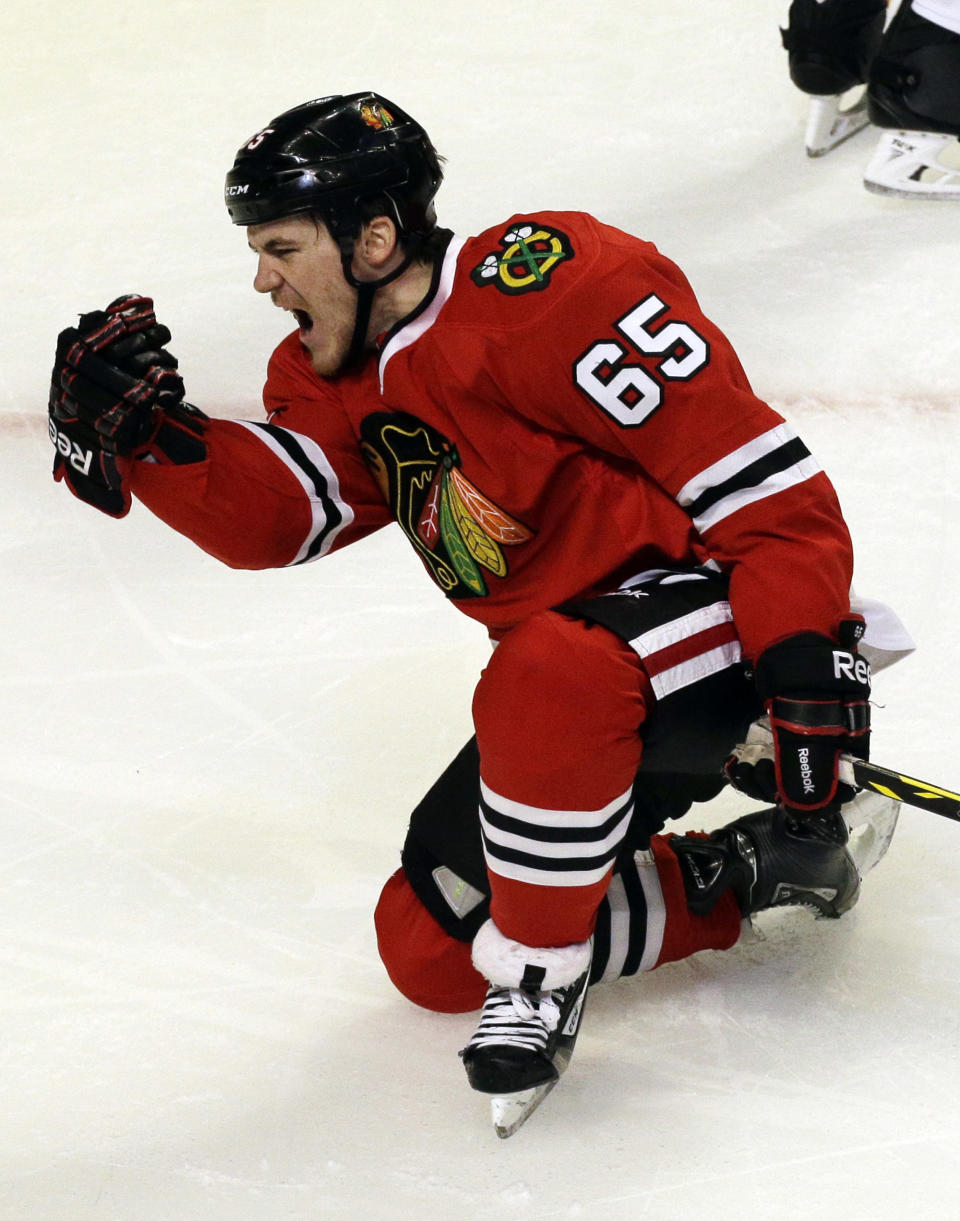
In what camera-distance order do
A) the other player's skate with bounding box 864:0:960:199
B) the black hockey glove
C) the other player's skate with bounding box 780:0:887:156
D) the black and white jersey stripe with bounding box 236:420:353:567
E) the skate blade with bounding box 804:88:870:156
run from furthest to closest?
the skate blade with bounding box 804:88:870:156, the other player's skate with bounding box 780:0:887:156, the other player's skate with bounding box 864:0:960:199, the black and white jersey stripe with bounding box 236:420:353:567, the black hockey glove

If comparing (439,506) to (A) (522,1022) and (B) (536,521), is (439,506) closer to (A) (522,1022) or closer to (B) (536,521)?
(B) (536,521)

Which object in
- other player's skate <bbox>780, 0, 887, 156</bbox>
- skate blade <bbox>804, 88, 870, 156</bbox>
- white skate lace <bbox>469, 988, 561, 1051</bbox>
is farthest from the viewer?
skate blade <bbox>804, 88, 870, 156</bbox>

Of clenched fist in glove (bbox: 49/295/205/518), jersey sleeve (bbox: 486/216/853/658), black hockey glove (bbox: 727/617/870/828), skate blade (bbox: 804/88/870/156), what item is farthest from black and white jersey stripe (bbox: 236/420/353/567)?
skate blade (bbox: 804/88/870/156)

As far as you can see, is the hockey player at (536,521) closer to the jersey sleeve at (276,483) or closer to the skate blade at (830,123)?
the jersey sleeve at (276,483)

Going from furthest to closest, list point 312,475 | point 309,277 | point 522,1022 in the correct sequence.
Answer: point 312,475
point 309,277
point 522,1022

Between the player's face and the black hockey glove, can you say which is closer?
the black hockey glove

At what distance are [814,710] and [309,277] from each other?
754mm

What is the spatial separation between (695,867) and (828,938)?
7.7 inches

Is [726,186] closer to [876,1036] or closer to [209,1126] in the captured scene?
[876,1036]

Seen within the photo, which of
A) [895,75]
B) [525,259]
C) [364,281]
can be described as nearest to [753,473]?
[525,259]

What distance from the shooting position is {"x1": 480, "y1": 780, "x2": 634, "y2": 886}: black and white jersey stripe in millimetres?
1652

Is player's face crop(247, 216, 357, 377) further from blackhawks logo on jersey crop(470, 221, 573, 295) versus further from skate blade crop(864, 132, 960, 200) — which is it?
skate blade crop(864, 132, 960, 200)

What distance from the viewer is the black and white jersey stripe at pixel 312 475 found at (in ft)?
6.41

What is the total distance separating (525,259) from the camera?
1.76 metres
